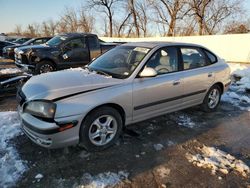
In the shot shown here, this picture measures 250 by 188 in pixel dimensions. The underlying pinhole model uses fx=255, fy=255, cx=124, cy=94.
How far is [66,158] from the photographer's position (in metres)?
3.59

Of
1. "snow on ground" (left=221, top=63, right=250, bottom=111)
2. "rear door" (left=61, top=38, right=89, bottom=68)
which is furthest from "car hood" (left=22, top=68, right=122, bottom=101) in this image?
"rear door" (left=61, top=38, right=89, bottom=68)

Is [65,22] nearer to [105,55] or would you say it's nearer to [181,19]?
[181,19]

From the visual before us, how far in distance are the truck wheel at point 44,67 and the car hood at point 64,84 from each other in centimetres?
549

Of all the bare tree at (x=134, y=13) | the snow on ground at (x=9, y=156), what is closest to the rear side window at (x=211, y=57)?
the snow on ground at (x=9, y=156)

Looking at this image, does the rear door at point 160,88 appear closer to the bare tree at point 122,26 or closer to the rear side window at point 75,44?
the rear side window at point 75,44

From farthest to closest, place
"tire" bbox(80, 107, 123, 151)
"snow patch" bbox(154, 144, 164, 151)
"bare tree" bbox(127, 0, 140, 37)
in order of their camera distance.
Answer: "bare tree" bbox(127, 0, 140, 37) → "snow patch" bbox(154, 144, 164, 151) → "tire" bbox(80, 107, 123, 151)

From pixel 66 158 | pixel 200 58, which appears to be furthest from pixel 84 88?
pixel 200 58

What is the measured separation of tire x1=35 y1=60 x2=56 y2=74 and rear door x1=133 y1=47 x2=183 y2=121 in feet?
20.0

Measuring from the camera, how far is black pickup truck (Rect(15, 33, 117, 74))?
9.45 meters

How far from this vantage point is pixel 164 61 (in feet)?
15.2

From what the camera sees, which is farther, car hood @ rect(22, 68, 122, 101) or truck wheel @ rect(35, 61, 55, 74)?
truck wheel @ rect(35, 61, 55, 74)

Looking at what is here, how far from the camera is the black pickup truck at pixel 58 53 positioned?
9445 mm

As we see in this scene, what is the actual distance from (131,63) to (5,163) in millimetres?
2437

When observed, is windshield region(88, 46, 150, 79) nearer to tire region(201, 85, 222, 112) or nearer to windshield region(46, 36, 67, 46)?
tire region(201, 85, 222, 112)
